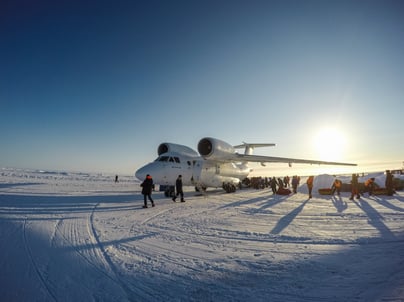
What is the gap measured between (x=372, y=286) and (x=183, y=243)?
295cm

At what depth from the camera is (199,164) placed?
14.7 meters

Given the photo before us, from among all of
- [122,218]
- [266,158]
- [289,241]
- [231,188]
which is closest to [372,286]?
[289,241]

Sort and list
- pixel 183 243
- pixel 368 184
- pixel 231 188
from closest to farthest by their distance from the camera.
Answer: pixel 183 243 → pixel 368 184 → pixel 231 188

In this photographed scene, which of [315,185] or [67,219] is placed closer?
[67,219]

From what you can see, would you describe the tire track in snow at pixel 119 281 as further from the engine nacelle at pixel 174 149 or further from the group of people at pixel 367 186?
the group of people at pixel 367 186

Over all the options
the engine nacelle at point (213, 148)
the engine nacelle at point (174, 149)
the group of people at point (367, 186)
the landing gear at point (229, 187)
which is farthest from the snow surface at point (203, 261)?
the landing gear at point (229, 187)

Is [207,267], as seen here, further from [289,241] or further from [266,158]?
[266,158]

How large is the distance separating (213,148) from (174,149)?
8.73 feet

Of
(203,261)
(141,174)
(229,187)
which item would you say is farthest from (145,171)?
(203,261)

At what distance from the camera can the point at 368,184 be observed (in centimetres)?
1480

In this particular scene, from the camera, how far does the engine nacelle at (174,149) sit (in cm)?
1420

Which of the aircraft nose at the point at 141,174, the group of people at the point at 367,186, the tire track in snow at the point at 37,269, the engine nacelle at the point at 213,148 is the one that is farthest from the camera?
the engine nacelle at the point at 213,148

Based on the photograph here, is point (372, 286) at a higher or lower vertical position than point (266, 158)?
lower

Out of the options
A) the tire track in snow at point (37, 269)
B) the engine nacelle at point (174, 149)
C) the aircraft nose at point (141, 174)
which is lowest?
the tire track in snow at point (37, 269)
